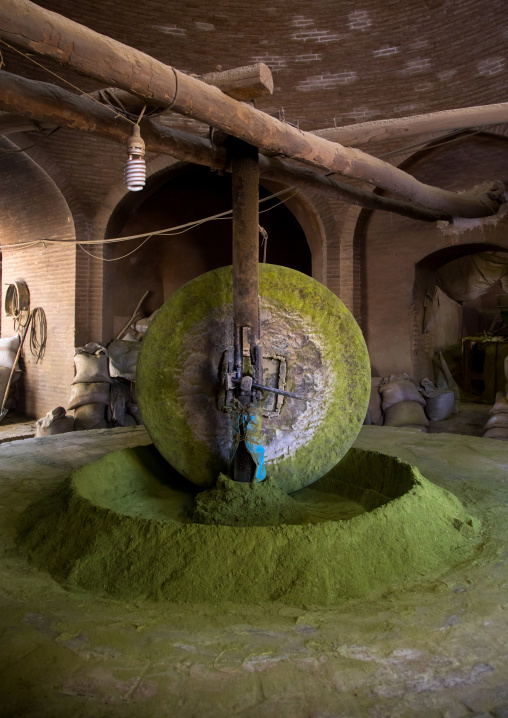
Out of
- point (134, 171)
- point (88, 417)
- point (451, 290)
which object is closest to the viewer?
point (134, 171)

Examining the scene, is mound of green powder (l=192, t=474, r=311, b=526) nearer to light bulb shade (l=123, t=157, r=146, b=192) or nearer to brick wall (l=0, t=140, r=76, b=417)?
light bulb shade (l=123, t=157, r=146, b=192)

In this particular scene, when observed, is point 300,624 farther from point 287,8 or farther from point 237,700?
point 287,8

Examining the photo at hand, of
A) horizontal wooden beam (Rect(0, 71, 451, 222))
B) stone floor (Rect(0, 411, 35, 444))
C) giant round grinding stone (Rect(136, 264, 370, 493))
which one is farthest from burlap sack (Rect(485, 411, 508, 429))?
stone floor (Rect(0, 411, 35, 444))

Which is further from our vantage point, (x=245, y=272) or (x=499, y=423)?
(x=499, y=423)

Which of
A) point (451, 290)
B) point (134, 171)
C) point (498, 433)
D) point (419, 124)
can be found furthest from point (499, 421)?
point (134, 171)

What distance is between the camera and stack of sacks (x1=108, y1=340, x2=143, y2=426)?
8.29 metres

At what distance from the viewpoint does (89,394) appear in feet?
26.5

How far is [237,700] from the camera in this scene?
1.90 metres

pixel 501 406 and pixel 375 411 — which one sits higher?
pixel 501 406

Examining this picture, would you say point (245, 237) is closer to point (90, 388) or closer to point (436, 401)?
point (90, 388)

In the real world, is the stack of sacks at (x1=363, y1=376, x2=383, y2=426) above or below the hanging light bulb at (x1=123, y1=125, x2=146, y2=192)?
below

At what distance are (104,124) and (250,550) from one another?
2.77 m

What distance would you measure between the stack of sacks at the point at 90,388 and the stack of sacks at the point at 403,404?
166 inches

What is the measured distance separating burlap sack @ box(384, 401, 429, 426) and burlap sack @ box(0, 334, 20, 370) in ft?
20.7
